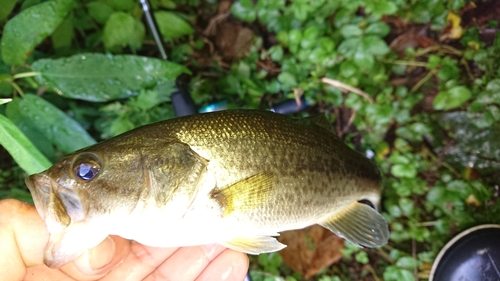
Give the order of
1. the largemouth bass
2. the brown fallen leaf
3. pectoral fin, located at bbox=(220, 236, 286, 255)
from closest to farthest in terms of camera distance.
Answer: the largemouth bass → pectoral fin, located at bbox=(220, 236, 286, 255) → the brown fallen leaf

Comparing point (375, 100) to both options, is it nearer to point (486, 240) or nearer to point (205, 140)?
point (486, 240)

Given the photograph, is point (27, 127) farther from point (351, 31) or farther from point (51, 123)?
point (351, 31)

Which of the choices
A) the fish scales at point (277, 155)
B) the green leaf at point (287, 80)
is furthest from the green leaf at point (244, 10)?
the fish scales at point (277, 155)

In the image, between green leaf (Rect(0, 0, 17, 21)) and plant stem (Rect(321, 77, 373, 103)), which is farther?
plant stem (Rect(321, 77, 373, 103))

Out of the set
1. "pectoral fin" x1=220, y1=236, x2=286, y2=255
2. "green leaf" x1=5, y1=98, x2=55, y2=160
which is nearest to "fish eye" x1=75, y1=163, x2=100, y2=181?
"pectoral fin" x1=220, y1=236, x2=286, y2=255

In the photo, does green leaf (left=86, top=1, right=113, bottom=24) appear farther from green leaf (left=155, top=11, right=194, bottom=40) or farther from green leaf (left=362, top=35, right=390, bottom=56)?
green leaf (left=362, top=35, right=390, bottom=56)
